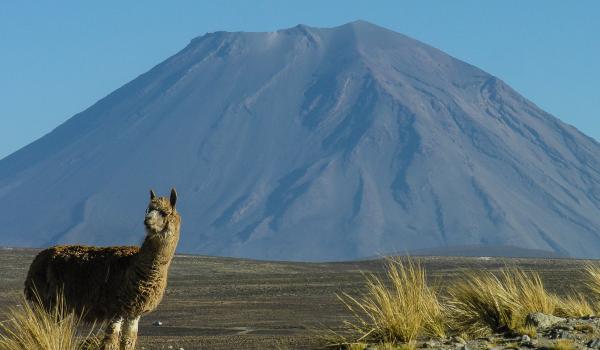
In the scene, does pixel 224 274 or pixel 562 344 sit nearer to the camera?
pixel 562 344

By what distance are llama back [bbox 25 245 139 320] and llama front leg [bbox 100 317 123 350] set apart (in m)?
0.10

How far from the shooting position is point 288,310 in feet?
99.2

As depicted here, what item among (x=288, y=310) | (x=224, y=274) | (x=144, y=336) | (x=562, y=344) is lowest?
(x=562, y=344)

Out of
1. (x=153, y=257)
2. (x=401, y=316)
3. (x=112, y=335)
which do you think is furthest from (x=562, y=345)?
(x=112, y=335)

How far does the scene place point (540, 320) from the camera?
12680 mm

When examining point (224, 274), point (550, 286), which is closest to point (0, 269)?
point (224, 274)

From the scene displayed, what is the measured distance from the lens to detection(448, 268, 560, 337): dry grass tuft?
1289 cm

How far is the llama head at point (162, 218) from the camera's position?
10469 millimetres

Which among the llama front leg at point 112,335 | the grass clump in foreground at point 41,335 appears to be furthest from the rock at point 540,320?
the grass clump in foreground at point 41,335

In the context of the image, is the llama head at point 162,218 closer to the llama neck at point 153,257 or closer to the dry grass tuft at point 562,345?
the llama neck at point 153,257

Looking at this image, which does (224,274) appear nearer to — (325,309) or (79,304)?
(325,309)

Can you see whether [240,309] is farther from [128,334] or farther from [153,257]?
[153,257]

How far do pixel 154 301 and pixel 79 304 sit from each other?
96 cm

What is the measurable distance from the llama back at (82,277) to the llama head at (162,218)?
0.61m
